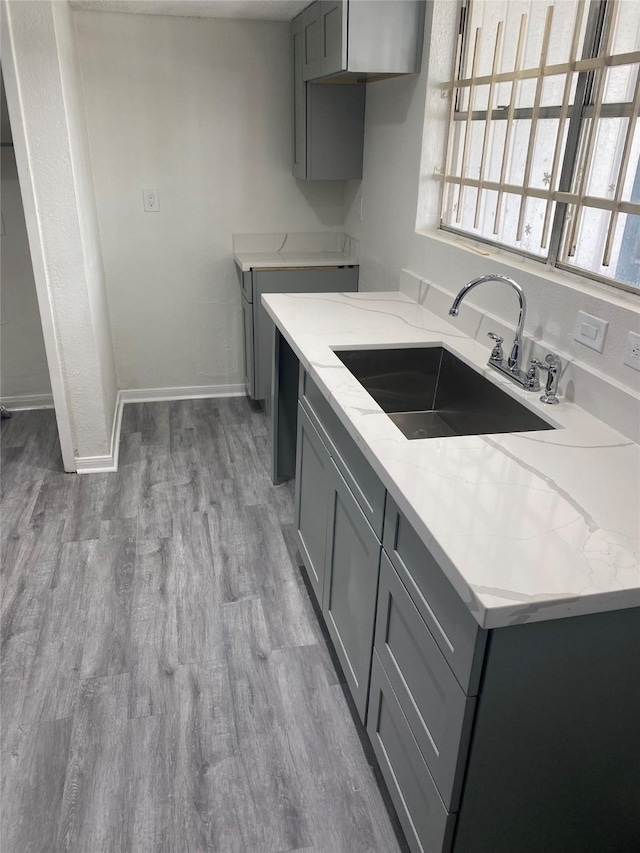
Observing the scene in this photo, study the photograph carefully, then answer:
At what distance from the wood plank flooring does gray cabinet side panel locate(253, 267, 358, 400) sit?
73 centimetres

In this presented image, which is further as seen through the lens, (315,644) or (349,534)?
(315,644)

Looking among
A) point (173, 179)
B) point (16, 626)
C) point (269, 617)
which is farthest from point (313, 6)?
point (16, 626)

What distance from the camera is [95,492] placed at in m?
2.86

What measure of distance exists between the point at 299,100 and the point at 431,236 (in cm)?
125

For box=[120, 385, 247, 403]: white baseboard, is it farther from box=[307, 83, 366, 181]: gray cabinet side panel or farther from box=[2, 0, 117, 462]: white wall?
box=[307, 83, 366, 181]: gray cabinet side panel

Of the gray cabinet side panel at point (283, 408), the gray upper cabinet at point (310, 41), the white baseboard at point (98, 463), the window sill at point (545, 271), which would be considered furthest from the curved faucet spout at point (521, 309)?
the white baseboard at point (98, 463)

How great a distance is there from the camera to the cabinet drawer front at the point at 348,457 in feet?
4.64

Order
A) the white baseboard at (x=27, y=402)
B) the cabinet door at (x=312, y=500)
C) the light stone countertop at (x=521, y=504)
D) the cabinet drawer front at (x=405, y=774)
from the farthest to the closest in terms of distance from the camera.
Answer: the white baseboard at (x=27, y=402) < the cabinet door at (x=312, y=500) < the cabinet drawer front at (x=405, y=774) < the light stone countertop at (x=521, y=504)

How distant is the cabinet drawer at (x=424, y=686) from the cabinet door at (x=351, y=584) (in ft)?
0.25

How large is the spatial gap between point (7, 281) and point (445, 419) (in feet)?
8.66

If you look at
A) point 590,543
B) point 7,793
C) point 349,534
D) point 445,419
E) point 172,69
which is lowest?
point 7,793

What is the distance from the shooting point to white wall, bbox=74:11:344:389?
10.5 ft

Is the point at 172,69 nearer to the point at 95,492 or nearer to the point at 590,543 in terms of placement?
the point at 95,492

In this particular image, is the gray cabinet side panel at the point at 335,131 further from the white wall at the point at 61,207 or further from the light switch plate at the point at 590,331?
the light switch plate at the point at 590,331
